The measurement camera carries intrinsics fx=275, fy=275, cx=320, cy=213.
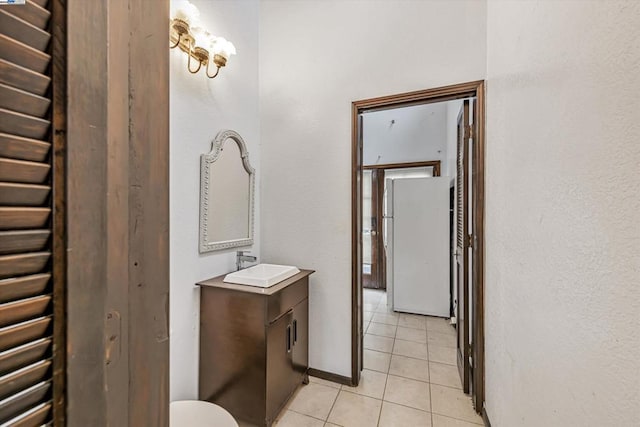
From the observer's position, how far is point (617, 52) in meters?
0.61

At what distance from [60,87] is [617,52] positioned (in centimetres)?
106

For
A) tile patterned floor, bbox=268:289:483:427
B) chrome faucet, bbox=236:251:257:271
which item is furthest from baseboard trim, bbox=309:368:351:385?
chrome faucet, bbox=236:251:257:271

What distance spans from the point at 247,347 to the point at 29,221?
4.83 feet

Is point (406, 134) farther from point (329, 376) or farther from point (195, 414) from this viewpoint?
point (195, 414)

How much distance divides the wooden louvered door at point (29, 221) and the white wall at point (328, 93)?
181 centimetres

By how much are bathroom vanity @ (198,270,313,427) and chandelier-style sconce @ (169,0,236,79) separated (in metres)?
1.40

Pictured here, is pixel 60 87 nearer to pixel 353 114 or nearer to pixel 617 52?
pixel 617 52

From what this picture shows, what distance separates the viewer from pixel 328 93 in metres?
2.17

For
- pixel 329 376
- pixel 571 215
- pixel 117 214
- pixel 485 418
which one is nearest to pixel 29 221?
pixel 117 214

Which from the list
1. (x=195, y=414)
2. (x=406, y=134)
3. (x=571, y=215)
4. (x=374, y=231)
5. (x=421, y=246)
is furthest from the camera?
(x=374, y=231)

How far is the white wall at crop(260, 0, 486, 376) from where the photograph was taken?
1900 millimetres

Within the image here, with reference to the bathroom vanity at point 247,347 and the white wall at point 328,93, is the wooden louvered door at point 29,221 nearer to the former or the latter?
the bathroom vanity at point 247,347

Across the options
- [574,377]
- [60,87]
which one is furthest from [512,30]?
[60,87]

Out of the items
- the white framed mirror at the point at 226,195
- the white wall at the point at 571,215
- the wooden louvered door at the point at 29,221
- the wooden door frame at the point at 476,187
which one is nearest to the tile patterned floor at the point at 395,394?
the wooden door frame at the point at 476,187
